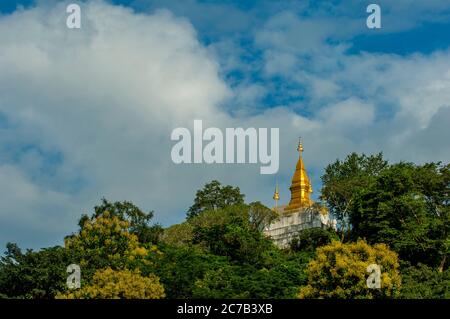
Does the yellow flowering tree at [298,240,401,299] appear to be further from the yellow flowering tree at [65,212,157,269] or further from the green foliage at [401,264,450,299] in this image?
the yellow flowering tree at [65,212,157,269]

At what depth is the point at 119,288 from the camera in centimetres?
3316

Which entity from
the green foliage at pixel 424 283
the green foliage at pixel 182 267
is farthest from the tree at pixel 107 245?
the green foliage at pixel 424 283

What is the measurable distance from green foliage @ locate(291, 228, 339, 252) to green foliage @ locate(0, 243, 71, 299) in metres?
15.9

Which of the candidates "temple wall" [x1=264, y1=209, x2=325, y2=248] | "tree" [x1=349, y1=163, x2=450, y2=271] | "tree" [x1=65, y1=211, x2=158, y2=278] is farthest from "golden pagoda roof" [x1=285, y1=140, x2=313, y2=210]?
"tree" [x1=65, y1=211, x2=158, y2=278]

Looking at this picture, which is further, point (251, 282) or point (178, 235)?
point (178, 235)

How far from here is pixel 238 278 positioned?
125 feet

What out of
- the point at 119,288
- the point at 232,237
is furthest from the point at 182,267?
the point at 232,237

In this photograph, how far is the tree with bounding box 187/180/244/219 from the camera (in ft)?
206

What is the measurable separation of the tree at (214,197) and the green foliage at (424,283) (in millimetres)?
23988

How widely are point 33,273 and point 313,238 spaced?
60.2 ft

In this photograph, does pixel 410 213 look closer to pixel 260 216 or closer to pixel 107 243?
pixel 260 216

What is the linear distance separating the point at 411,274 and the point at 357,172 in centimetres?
2154
